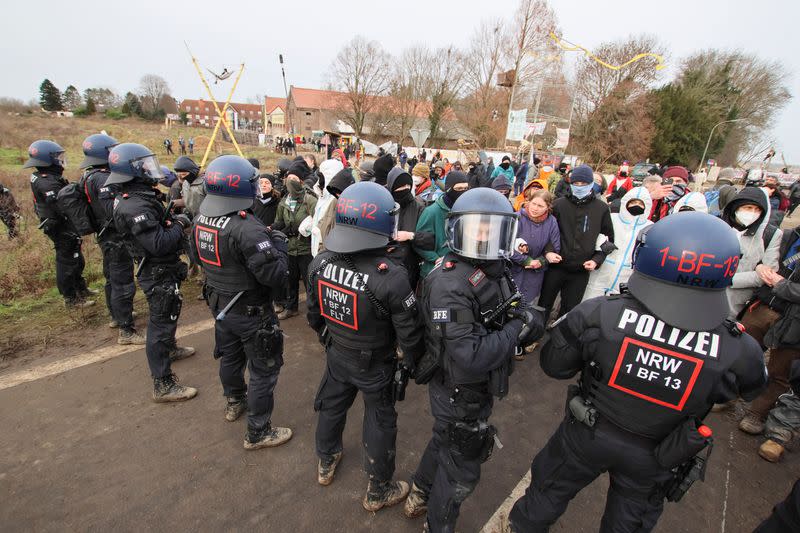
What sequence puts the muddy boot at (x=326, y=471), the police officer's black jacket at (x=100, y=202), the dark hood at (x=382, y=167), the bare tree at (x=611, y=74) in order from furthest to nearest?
the bare tree at (x=611, y=74), the dark hood at (x=382, y=167), the police officer's black jacket at (x=100, y=202), the muddy boot at (x=326, y=471)

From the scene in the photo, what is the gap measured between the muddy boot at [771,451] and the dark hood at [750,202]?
195 cm

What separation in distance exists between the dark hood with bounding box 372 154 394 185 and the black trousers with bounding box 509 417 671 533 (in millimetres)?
3979

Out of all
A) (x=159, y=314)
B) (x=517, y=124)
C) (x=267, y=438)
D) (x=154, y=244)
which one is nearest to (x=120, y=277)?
(x=159, y=314)

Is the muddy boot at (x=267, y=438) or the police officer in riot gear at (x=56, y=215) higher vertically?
the police officer in riot gear at (x=56, y=215)

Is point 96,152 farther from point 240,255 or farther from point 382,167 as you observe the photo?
point 382,167

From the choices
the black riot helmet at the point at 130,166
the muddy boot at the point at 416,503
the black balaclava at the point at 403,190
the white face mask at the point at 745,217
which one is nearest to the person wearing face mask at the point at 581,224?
the white face mask at the point at 745,217

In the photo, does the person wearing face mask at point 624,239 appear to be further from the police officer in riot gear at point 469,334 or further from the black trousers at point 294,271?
the black trousers at point 294,271

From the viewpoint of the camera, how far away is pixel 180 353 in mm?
4250

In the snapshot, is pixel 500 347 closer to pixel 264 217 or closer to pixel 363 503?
pixel 363 503

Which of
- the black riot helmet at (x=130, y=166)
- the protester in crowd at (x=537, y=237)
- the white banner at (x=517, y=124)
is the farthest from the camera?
the white banner at (x=517, y=124)

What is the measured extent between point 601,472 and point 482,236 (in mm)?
1452

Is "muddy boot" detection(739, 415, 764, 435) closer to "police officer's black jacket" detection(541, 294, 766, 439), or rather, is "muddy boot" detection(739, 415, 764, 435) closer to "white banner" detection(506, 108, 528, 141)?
"police officer's black jacket" detection(541, 294, 766, 439)

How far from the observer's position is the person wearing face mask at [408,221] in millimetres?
4098

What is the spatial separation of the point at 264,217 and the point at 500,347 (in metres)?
4.60
